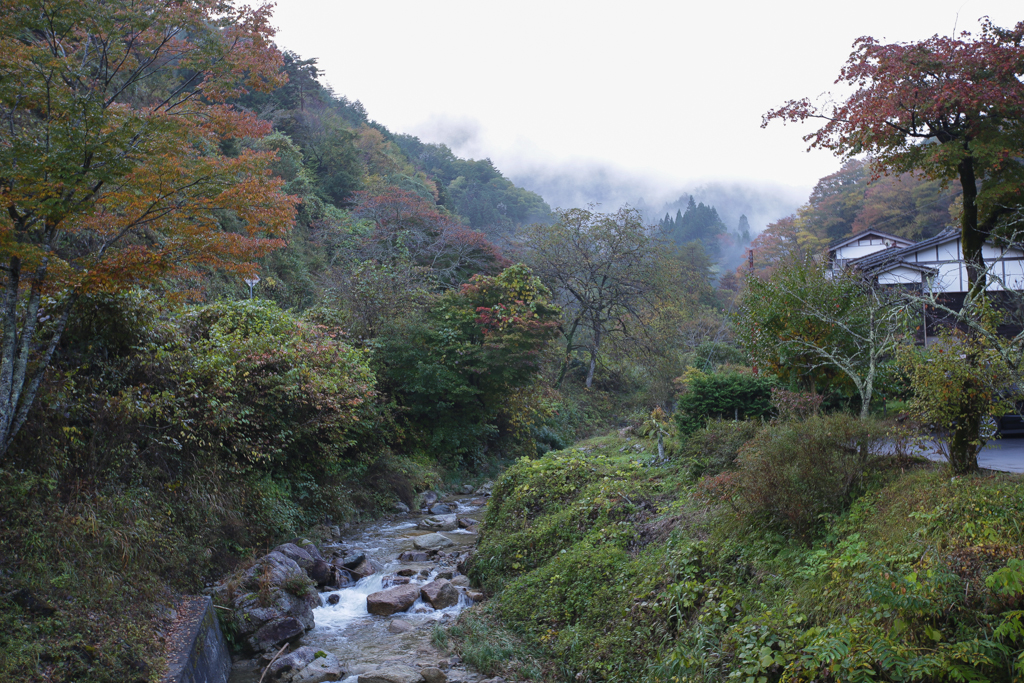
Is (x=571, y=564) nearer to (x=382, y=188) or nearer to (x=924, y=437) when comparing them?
(x=924, y=437)

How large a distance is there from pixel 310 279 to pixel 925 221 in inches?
1282

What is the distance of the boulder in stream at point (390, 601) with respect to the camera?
29.2 ft

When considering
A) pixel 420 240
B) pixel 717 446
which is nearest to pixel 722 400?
pixel 717 446

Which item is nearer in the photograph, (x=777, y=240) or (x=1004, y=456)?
(x=1004, y=456)

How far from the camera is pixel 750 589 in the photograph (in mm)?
5742

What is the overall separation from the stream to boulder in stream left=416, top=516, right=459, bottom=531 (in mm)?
951

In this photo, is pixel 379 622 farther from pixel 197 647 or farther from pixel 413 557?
pixel 197 647

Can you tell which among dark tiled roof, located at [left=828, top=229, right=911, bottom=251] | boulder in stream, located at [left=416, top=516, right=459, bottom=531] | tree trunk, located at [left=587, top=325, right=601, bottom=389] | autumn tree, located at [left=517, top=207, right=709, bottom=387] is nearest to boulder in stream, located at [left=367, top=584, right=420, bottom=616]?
boulder in stream, located at [left=416, top=516, right=459, bottom=531]

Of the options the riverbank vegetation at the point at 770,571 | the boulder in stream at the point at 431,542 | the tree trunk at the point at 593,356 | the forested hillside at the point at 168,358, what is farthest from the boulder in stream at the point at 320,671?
the tree trunk at the point at 593,356

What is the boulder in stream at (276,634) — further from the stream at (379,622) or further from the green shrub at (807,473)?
the green shrub at (807,473)

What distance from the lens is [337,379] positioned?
12508 mm

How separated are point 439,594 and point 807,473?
222 inches

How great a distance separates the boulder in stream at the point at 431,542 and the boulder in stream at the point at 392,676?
480 centimetres

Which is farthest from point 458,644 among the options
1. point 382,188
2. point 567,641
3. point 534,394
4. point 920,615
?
point 382,188
